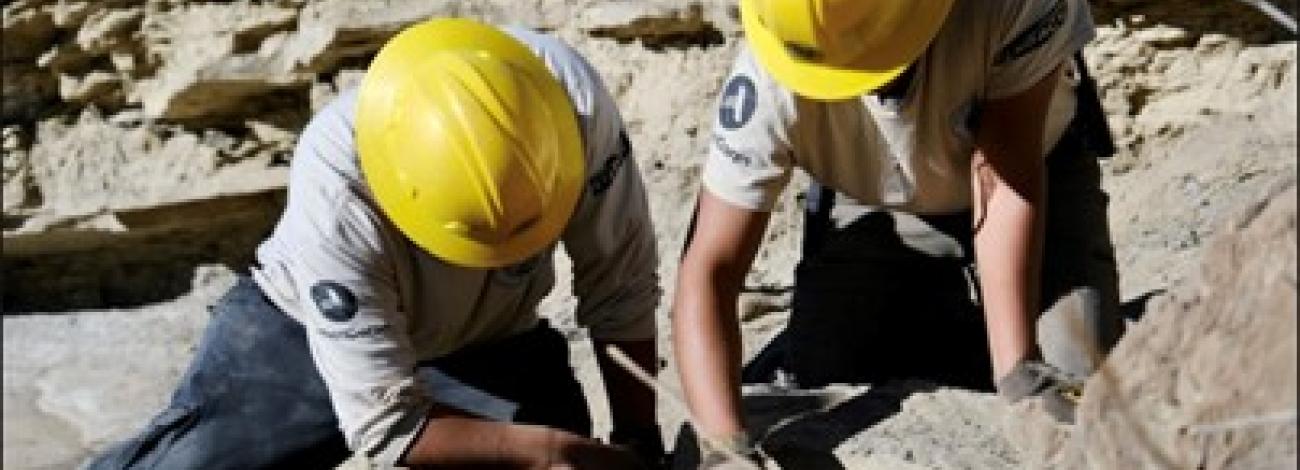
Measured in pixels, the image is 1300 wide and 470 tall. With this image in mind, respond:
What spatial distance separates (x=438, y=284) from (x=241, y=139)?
3129 mm

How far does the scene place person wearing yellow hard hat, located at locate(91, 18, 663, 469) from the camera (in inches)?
123

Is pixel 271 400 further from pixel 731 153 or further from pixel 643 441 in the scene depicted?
pixel 731 153

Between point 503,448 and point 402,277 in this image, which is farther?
point 402,277

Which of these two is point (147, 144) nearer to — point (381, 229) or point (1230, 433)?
point (381, 229)

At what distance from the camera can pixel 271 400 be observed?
359 cm

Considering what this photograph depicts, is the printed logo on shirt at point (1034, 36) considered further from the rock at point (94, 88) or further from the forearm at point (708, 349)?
the rock at point (94, 88)

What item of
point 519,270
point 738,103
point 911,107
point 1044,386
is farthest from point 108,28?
point 1044,386

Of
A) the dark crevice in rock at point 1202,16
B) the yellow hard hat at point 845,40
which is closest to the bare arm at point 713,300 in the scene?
the yellow hard hat at point 845,40

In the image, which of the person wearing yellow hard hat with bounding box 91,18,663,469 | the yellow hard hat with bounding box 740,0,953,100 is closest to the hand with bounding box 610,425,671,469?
the person wearing yellow hard hat with bounding box 91,18,663,469

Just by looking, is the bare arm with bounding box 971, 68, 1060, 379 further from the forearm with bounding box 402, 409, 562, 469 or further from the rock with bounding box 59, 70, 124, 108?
the rock with bounding box 59, 70, 124, 108

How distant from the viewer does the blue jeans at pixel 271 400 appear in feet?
11.7

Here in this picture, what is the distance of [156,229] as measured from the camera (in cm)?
647

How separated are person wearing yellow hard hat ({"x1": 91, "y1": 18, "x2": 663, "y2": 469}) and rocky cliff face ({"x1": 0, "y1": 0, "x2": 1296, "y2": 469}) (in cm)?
105

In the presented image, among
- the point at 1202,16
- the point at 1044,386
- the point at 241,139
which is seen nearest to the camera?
the point at 1044,386
